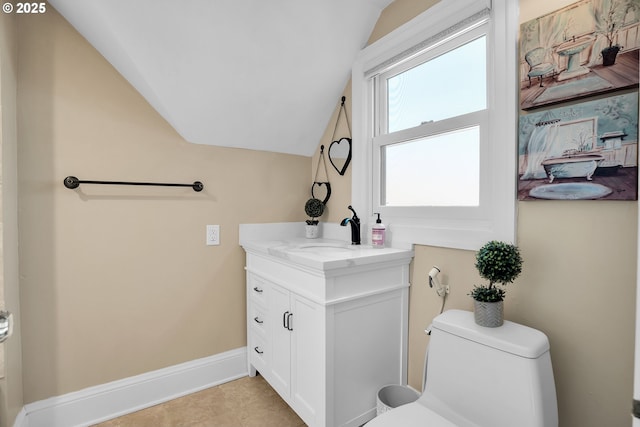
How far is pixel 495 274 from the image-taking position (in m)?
1.09

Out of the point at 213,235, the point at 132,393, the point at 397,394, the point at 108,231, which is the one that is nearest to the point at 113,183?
the point at 108,231

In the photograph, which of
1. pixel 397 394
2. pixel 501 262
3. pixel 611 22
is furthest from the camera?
pixel 397 394

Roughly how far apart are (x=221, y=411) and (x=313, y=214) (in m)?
1.30

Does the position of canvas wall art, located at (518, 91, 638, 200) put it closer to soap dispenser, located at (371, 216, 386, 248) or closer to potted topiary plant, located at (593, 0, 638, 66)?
potted topiary plant, located at (593, 0, 638, 66)

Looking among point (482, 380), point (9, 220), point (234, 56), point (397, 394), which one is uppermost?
point (234, 56)

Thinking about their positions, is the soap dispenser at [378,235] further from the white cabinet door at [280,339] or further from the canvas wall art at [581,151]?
the canvas wall art at [581,151]

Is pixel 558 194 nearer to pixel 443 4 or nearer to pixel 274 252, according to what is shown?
pixel 443 4

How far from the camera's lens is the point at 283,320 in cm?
160

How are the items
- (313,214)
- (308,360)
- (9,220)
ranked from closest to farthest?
→ 1. (9,220)
2. (308,360)
3. (313,214)

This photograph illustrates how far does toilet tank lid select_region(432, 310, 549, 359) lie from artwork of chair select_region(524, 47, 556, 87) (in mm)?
915

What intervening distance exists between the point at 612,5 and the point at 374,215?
1.26m

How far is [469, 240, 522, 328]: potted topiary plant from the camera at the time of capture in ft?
3.56

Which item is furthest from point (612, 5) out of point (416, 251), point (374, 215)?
point (374, 215)

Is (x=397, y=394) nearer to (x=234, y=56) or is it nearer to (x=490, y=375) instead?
(x=490, y=375)
